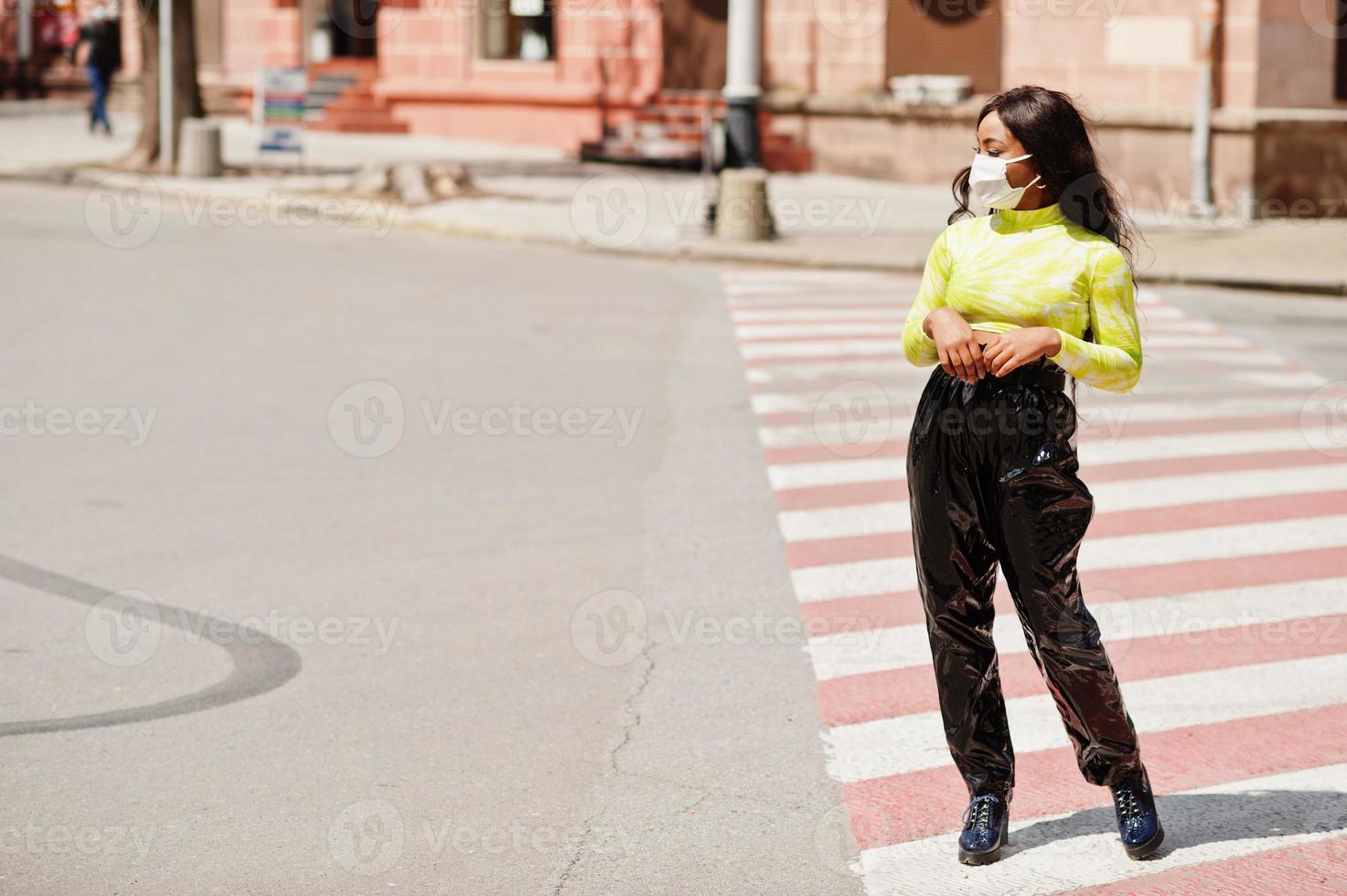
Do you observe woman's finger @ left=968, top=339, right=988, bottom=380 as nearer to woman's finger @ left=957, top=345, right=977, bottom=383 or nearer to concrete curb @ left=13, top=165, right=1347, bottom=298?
woman's finger @ left=957, top=345, right=977, bottom=383

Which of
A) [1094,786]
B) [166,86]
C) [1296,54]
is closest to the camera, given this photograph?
[1094,786]

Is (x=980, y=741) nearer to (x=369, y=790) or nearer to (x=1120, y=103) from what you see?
(x=369, y=790)

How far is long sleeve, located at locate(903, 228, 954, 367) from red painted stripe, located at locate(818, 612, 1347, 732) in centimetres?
179

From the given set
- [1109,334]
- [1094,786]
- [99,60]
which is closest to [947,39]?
[99,60]

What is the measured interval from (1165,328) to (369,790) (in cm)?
1149

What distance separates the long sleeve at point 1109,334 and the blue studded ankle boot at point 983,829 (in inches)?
45.7

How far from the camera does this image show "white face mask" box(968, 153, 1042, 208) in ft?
14.5

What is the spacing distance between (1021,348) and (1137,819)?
4.42ft

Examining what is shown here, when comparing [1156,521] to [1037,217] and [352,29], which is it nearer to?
[1037,217]

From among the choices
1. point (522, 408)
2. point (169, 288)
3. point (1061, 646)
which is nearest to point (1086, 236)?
point (1061, 646)

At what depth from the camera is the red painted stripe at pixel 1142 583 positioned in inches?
287

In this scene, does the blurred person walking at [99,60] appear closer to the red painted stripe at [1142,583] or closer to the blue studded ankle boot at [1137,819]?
the red painted stripe at [1142,583]

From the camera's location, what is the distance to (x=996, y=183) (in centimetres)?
442

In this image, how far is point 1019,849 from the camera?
4.87 m
